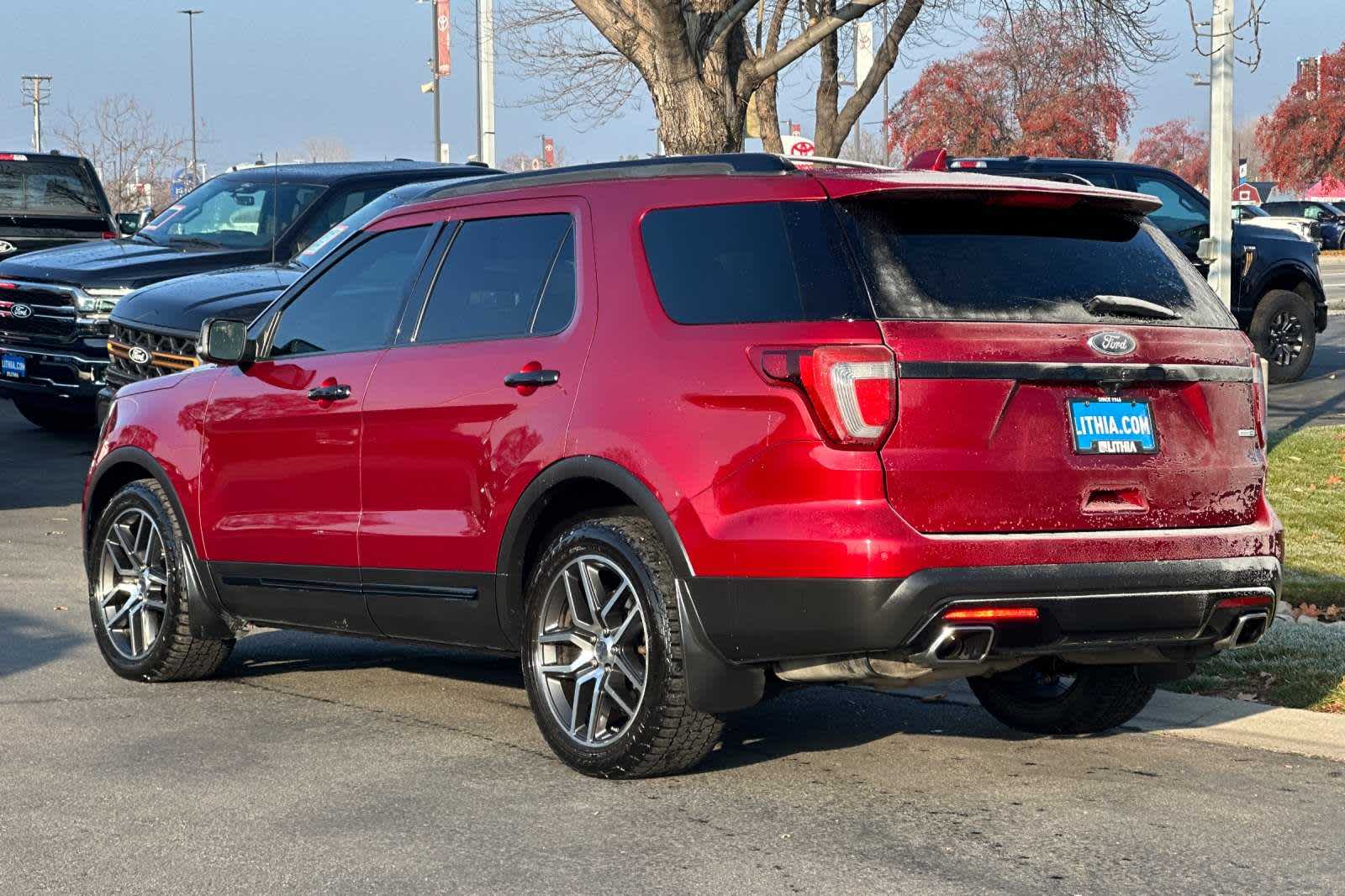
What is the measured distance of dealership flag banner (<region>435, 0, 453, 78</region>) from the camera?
50.4 m

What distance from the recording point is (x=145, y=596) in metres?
7.70

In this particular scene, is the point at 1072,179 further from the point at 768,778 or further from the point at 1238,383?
the point at 768,778

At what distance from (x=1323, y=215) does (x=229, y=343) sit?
59672 millimetres

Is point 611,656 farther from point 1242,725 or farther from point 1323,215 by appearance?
point 1323,215

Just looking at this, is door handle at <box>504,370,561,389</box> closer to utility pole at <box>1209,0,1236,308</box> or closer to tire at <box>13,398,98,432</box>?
utility pole at <box>1209,0,1236,308</box>

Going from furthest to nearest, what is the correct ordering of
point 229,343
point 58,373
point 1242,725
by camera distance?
point 58,373
point 229,343
point 1242,725

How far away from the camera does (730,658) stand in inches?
216

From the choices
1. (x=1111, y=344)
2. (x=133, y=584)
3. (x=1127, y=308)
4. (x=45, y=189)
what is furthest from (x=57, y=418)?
(x=1111, y=344)

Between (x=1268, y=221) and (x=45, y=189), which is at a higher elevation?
(x=45, y=189)

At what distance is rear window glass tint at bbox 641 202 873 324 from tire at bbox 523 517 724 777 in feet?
2.35

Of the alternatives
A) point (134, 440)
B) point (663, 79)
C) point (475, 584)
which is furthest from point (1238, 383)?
point (663, 79)

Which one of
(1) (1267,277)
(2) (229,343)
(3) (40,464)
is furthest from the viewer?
(1) (1267,277)

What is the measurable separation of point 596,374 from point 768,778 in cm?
136

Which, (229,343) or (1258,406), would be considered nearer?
(1258,406)
